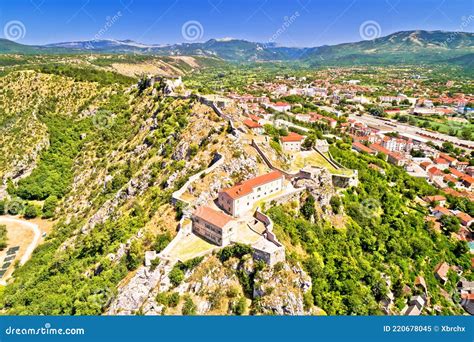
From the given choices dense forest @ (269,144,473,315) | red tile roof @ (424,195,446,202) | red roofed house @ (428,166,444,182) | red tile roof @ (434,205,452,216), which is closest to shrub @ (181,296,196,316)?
dense forest @ (269,144,473,315)

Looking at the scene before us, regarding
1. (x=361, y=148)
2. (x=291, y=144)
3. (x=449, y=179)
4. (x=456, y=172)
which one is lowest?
(x=456, y=172)

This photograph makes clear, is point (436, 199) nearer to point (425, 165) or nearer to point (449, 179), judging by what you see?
point (449, 179)

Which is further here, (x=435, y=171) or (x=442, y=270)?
(x=435, y=171)

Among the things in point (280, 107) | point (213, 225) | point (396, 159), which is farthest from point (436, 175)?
point (213, 225)

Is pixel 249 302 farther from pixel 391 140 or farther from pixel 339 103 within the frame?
pixel 339 103

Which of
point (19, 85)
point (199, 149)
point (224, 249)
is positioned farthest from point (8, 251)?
point (19, 85)

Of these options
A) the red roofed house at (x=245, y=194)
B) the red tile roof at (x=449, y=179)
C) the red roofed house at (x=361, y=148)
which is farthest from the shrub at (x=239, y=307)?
the red tile roof at (x=449, y=179)
